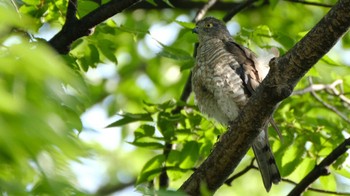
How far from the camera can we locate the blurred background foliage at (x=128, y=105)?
1.60 meters

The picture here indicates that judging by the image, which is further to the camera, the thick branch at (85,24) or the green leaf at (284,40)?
the green leaf at (284,40)

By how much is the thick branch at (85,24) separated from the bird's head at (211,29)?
8.18ft

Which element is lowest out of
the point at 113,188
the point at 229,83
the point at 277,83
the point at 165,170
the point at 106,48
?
the point at 113,188

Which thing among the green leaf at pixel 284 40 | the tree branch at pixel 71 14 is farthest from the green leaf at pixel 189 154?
the tree branch at pixel 71 14

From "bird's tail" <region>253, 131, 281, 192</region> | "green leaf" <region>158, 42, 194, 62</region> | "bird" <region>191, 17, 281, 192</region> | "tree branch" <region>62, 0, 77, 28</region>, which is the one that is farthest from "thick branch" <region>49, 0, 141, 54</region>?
"bird's tail" <region>253, 131, 281, 192</region>

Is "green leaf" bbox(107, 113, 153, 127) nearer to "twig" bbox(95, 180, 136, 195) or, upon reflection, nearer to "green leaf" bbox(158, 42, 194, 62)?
"green leaf" bbox(158, 42, 194, 62)

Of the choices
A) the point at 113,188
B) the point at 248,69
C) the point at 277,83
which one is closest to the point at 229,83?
the point at 248,69

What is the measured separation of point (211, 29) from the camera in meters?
7.39

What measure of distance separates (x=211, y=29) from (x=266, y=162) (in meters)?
2.02

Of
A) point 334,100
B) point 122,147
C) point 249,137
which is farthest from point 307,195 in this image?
point 249,137

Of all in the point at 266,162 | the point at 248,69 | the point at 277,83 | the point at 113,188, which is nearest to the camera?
the point at 277,83

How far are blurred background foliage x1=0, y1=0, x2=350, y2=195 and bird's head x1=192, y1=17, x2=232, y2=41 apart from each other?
29 cm

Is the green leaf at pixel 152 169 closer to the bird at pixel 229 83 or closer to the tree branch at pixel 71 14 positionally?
the bird at pixel 229 83

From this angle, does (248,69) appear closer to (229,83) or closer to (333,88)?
(229,83)
